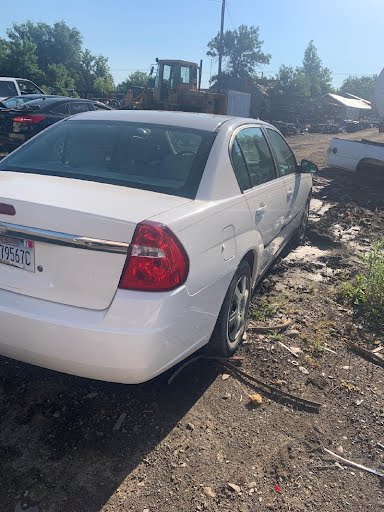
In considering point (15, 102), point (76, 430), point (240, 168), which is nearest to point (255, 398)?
point (76, 430)

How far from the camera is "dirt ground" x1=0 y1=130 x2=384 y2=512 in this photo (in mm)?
2312

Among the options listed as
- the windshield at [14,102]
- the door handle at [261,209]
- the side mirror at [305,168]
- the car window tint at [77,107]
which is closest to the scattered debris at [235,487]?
the door handle at [261,209]

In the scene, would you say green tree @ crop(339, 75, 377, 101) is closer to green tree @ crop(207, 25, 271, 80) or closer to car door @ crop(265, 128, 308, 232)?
green tree @ crop(207, 25, 271, 80)

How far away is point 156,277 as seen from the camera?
7.99ft

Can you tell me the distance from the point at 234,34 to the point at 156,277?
325 feet

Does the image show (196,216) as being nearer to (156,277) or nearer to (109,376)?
(156,277)

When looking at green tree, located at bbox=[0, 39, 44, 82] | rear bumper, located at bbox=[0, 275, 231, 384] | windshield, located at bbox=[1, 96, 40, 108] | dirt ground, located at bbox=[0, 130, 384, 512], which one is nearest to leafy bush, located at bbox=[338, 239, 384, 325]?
dirt ground, located at bbox=[0, 130, 384, 512]

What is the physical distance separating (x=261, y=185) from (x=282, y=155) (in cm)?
116

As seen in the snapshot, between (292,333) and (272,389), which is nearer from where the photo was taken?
(272,389)

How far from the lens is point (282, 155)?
16.4ft

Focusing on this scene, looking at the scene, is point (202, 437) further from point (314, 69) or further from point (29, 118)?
point (314, 69)

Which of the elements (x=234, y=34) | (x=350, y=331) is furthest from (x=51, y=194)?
(x=234, y=34)

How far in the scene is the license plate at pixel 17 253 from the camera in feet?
8.27

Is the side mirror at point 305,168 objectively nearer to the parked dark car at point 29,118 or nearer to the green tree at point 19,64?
the parked dark car at point 29,118
